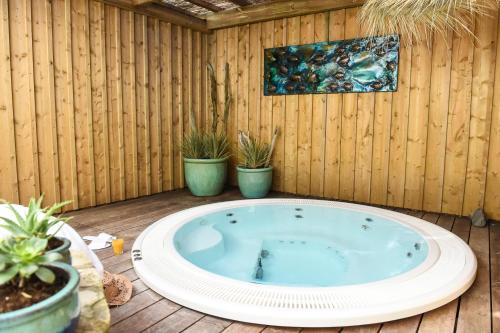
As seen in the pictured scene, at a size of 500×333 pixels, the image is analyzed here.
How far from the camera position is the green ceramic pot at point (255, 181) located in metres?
4.63

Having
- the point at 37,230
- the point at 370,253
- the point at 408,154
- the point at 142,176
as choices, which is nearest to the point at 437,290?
the point at 370,253

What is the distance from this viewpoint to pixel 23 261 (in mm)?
963

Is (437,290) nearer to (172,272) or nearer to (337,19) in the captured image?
(172,272)

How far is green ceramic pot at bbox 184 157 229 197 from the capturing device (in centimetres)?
470

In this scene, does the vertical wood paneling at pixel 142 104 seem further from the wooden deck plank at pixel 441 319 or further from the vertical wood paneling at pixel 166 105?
the wooden deck plank at pixel 441 319

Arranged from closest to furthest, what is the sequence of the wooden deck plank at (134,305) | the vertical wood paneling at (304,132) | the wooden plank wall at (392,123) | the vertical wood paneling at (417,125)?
the wooden deck plank at (134,305) → the wooden plank wall at (392,123) → the vertical wood paneling at (417,125) → the vertical wood paneling at (304,132)

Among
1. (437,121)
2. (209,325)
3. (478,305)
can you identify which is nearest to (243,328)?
(209,325)

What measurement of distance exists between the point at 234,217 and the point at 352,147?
1808 millimetres

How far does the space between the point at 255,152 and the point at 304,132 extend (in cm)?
71

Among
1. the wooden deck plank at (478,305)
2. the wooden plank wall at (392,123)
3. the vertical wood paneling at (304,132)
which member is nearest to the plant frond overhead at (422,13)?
the wooden plank wall at (392,123)

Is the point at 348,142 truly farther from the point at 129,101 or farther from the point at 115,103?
the point at 115,103

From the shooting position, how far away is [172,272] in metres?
2.15

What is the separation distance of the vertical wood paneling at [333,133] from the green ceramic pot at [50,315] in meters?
3.98

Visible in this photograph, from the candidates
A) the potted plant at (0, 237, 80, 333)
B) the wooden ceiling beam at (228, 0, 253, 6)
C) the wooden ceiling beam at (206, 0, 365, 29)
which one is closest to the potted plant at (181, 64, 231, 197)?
the wooden ceiling beam at (206, 0, 365, 29)
